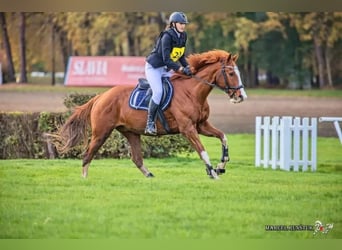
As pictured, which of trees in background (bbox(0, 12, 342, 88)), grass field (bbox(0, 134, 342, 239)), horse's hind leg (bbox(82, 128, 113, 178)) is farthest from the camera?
horse's hind leg (bbox(82, 128, 113, 178))

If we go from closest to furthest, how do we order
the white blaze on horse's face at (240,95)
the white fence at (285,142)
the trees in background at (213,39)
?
the white blaze on horse's face at (240,95), the trees in background at (213,39), the white fence at (285,142)

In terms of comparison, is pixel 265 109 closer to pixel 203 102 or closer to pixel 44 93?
pixel 203 102

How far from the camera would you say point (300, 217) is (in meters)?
8.96

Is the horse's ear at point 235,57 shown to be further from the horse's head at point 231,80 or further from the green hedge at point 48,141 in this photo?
the green hedge at point 48,141

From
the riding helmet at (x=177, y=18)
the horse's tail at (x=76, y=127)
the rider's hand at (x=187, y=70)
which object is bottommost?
the horse's tail at (x=76, y=127)

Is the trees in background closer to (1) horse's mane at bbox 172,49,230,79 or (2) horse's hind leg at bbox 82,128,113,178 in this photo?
(1) horse's mane at bbox 172,49,230,79

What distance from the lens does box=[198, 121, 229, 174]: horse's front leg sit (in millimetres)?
9188

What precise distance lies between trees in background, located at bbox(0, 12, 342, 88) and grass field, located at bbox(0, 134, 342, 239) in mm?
661

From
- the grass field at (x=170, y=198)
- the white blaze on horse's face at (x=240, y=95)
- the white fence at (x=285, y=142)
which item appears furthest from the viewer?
the white fence at (x=285, y=142)

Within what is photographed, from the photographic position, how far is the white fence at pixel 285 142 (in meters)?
9.52

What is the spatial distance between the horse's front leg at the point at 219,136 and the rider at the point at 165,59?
42cm

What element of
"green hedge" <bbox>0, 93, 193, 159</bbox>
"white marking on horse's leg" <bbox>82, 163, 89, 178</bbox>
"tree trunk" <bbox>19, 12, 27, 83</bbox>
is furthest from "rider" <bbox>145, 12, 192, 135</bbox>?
"tree trunk" <bbox>19, 12, 27, 83</bbox>

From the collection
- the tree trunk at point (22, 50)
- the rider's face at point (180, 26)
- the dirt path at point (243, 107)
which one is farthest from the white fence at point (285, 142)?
the tree trunk at point (22, 50)

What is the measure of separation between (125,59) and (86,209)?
4.75ft
